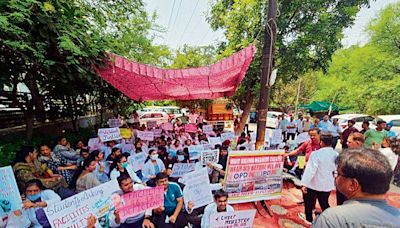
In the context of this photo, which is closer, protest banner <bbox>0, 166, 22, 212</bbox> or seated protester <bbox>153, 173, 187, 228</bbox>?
protest banner <bbox>0, 166, 22, 212</bbox>

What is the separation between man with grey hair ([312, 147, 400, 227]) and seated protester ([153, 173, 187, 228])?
2365 mm

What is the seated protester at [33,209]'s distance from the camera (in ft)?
8.72

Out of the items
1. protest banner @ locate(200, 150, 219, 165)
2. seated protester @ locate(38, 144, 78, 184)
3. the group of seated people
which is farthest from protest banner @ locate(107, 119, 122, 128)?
protest banner @ locate(200, 150, 219, 165)

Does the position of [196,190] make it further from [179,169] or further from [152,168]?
[152,168]

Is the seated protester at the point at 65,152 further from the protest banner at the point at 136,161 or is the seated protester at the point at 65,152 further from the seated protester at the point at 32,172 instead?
the protest banner at the point at 136,161

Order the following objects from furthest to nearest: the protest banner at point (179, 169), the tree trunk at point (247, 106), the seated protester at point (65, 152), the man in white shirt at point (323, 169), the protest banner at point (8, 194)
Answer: the tree trunk at point (247, 106) → the seated protester at point (65, 152) → the protest banner at point (179, 169) → the man in white shirt at point (323, 169) → the protest banner at point (8, 194)

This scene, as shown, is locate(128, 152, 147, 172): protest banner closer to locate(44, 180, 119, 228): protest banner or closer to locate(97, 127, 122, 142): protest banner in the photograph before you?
locate(97, 127, 122, 142): protest banner

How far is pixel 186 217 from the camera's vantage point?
3.53 metres

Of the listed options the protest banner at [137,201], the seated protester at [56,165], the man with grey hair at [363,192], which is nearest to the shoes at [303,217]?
the protest banner at [137,201]

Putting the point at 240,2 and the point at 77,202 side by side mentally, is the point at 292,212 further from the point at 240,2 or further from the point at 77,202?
the point at 240,2

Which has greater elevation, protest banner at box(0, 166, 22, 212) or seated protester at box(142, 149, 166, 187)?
protest banner at box(0, 166, 22, 212)

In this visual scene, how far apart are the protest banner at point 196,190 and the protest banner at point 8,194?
6.48 ft

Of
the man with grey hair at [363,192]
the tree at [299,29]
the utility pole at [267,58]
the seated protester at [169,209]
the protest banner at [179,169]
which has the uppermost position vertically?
the tree at [299,29]

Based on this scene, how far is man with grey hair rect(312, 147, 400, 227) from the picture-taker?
123 cm
